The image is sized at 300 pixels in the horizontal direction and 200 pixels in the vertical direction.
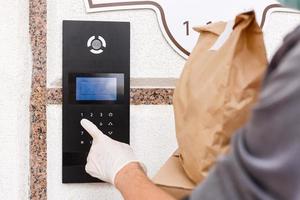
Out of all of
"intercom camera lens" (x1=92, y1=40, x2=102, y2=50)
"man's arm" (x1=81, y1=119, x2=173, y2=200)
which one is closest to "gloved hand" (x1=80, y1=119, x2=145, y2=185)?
"man's arm" (x1=81, y1=119, x2=173, y2=200)

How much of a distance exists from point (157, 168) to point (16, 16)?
39 cm

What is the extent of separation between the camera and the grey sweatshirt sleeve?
291 mm

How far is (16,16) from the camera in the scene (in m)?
0.83

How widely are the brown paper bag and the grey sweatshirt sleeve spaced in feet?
0.99

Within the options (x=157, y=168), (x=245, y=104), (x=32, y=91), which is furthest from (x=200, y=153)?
(x=32, y=91)

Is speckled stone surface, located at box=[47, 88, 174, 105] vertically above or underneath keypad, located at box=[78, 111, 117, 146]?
above

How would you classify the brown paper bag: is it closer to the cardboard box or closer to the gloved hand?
the cardboard box

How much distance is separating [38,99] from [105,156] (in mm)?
161

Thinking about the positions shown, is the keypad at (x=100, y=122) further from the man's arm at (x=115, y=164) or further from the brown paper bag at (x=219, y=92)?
the brown paper bag at (x=219, y=92)

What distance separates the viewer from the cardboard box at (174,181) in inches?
27.8

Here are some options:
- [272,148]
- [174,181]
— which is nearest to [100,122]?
[174,181]

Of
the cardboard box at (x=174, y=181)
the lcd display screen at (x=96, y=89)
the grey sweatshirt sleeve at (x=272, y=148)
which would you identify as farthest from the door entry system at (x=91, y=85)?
the grey sweatshirt sleeve at (x=272, y=148)

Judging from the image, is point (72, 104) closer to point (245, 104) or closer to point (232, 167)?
point (245, 104)

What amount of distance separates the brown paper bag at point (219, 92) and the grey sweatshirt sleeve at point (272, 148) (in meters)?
0.30
